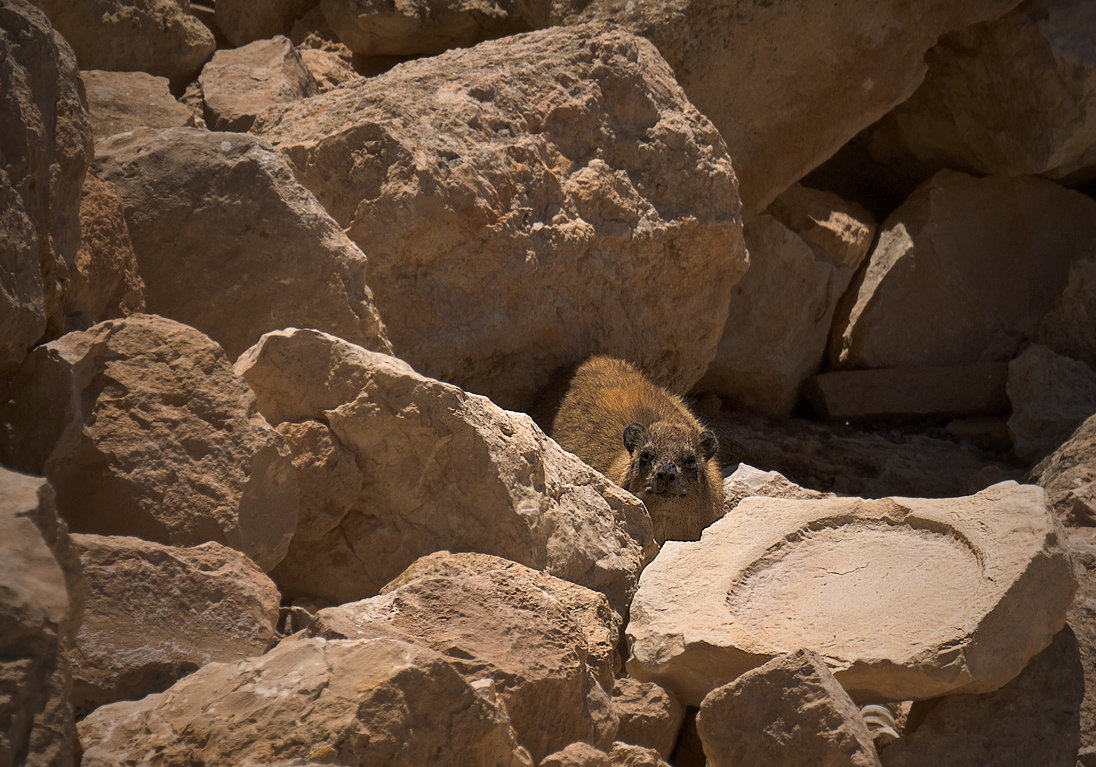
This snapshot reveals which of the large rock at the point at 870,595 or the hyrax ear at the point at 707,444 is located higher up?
the hyrax ear at the point at 707,444

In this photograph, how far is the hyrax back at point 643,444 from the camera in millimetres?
5777

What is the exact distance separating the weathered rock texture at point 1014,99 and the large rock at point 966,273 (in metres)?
0.26

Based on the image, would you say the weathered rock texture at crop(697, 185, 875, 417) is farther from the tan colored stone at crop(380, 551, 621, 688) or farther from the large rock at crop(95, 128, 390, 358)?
the tan colored stone at crop(380, 551, 621, 688)

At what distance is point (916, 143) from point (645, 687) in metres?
6.12

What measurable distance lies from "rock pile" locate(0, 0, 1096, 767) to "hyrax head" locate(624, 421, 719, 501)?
1.06 feet

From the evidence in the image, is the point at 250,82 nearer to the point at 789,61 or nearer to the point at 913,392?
the point at 789,61

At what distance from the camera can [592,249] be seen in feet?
19.0

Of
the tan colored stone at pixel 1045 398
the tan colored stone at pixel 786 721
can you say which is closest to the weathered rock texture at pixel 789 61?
the tan colored stone at pixel 1045 398

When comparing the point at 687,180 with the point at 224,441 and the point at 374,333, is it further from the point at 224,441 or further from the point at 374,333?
the point at 224,441

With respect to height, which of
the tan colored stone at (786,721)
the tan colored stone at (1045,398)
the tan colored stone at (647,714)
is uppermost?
the tan colored stone at (1045,398)

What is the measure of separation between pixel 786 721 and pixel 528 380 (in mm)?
3423

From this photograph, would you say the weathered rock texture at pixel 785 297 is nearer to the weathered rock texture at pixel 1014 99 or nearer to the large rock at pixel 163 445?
the weathered rock texture at pixel 1014 99

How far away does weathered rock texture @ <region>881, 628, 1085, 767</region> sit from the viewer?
3.02m

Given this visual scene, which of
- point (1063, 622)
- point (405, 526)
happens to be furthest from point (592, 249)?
point (1063, 622)
